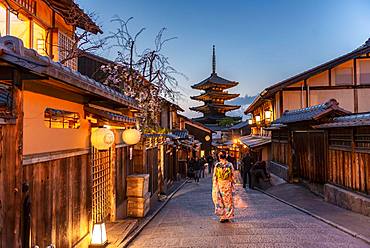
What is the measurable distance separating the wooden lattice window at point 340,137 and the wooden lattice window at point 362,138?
39 cm

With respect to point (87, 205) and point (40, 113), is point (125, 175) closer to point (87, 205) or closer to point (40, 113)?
point (87, 205)

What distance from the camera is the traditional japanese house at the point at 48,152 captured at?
4129 mm

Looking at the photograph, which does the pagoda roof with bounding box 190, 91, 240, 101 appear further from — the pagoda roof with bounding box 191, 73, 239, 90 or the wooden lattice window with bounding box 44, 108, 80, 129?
the wooden lattice window with bounding box 44, 108, 80, 129

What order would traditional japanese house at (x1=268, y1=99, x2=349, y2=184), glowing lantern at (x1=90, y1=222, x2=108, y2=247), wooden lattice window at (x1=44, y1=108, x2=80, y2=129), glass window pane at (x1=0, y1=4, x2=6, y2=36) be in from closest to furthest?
wooden lattice window at (x1=44, y1=108, x2=80, y2=129)
glowing lantern at (x1=90, y1=222, x2=108, y2=247)
glass window pane at (x1=0, y1=4, x2=6, y2=36)
traditional japanese house at (x1=268, y1=99, x2=349, y2=184)

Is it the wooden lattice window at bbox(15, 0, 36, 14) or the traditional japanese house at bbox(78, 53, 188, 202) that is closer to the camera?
the wooden lattice window at bbox(15, 0, 36, 14)

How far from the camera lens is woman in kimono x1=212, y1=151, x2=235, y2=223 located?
1026cm

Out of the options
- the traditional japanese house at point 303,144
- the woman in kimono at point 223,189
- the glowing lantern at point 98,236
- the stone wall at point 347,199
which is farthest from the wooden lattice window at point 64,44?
the stone wall at point 347,199

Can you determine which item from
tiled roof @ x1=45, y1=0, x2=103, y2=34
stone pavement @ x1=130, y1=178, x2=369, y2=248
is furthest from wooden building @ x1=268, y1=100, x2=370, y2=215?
tiled roof @ x1=45, y1=0, x2=103, y2=34

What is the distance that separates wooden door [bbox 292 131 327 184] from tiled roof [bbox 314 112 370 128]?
165 centimetres

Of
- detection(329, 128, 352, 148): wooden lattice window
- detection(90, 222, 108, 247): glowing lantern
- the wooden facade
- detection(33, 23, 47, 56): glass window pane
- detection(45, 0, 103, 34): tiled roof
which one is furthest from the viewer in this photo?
detection(329, 128, 352, 148): wooden lattice window

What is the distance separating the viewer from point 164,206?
1427 cm

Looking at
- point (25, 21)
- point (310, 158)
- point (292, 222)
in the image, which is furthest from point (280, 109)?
point (25, 21)

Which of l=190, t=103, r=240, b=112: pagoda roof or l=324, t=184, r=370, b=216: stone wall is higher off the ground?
l=190, t=103, r=240, b=112: pagoda roof

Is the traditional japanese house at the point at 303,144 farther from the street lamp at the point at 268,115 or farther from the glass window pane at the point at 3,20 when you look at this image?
the glass window pane at the point at 3,20
